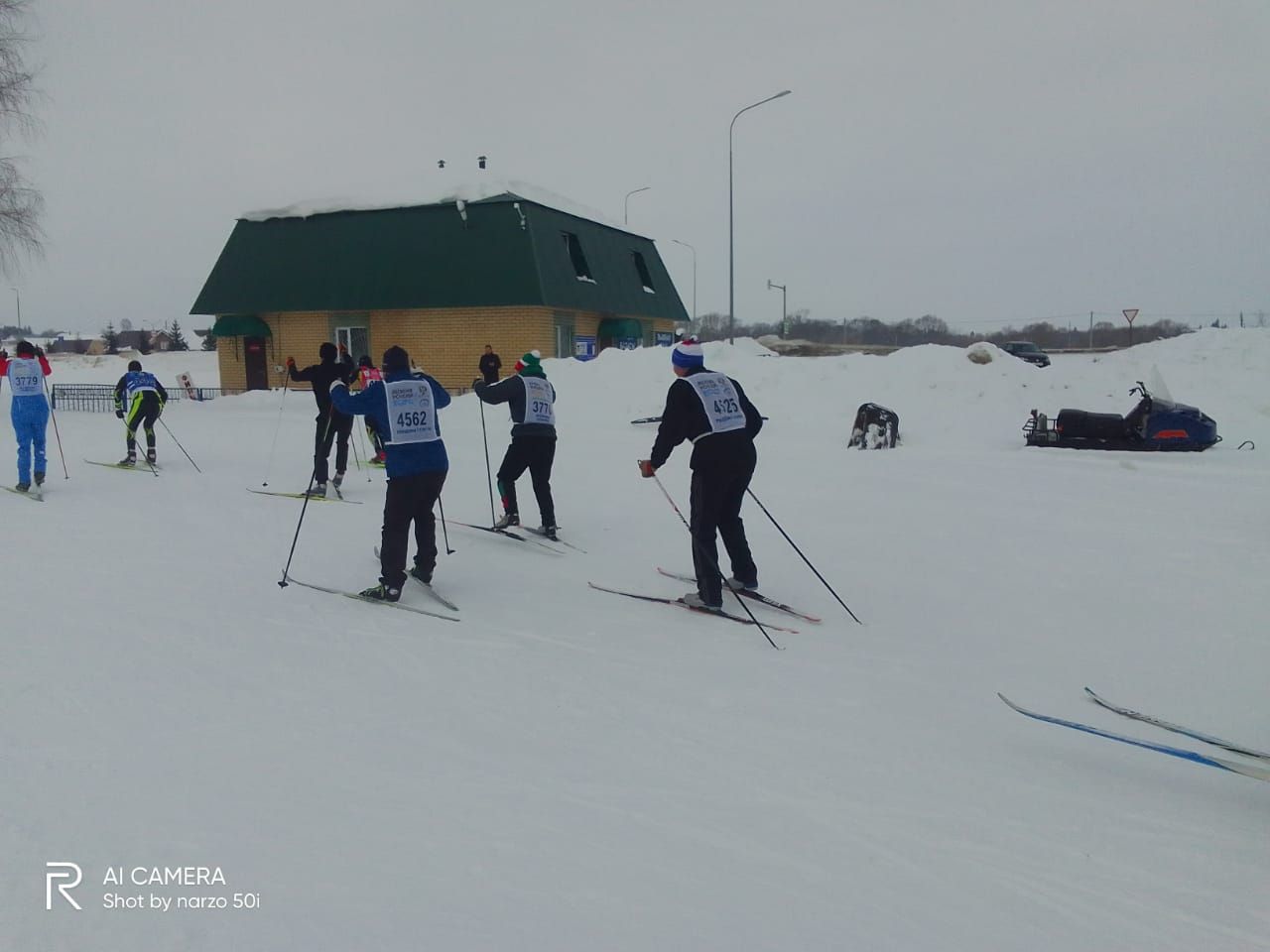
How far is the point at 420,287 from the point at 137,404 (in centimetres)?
1325

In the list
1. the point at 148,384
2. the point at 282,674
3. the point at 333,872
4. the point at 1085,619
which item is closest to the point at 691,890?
the point at 333,872

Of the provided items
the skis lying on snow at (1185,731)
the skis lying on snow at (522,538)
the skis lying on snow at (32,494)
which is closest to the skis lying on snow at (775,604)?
the skis lying on snow at (1185,731)

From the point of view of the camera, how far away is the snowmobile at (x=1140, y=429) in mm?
12391

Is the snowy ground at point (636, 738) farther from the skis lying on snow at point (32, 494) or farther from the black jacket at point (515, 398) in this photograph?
the black jacket at point (515, 398)

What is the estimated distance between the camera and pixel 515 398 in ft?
24.8

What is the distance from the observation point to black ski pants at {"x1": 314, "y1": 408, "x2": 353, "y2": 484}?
948 cm

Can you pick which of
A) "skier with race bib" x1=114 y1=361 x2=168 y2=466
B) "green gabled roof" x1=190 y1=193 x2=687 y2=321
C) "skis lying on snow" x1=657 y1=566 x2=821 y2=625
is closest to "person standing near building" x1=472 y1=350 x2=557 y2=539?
"skis lying on snow" x1=657 y1=566 x2=821 y2=625

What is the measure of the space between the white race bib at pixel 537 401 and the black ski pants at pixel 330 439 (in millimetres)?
2867

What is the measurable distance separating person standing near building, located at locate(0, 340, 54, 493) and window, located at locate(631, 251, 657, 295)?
2222cm

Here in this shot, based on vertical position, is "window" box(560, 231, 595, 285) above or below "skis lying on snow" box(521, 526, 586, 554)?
above

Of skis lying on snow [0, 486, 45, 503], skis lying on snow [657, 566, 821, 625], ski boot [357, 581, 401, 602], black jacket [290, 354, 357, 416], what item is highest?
black jacket [290, 354, 357, 416]

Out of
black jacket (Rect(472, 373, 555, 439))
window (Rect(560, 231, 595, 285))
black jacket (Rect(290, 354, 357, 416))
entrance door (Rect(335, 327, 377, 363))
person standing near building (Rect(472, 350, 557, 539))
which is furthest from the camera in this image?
window (Rect(560, 231, 595, 285))

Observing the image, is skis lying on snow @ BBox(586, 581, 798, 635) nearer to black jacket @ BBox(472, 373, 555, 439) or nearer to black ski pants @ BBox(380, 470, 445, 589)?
black ski pants @ BBox(380, 470, 445, 589)

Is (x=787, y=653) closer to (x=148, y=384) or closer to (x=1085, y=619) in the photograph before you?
(x=1085, y=619)
